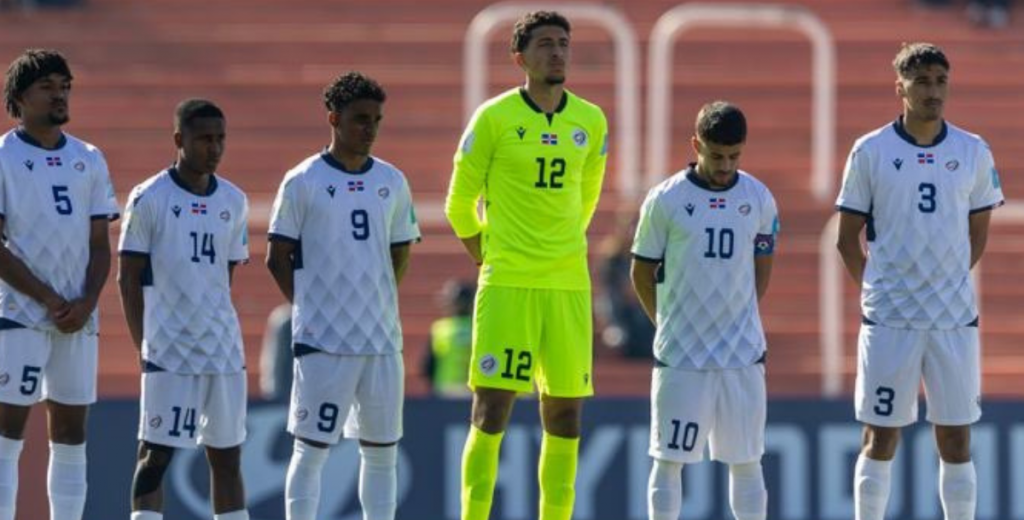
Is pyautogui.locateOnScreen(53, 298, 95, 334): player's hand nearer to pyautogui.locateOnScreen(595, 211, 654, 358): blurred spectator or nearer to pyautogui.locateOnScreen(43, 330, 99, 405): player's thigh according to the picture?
pyautogui.locateOnScreen(43, 330, 99, 405): player's thigh

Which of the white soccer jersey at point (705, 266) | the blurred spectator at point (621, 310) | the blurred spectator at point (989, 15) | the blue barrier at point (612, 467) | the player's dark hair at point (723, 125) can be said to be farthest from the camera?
the blurred spectator at point (989, 15)

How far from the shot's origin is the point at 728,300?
1124 centimetres

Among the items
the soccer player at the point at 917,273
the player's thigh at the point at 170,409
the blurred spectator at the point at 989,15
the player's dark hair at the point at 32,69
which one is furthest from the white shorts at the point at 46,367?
the blurred spectator at the point at 989,15

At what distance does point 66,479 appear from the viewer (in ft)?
36.2

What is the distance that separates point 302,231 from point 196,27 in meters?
11.3

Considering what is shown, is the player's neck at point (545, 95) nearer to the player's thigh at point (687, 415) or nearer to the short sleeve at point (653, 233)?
the short sleeve at point (653, 233)

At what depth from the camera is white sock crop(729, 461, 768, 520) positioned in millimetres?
11305

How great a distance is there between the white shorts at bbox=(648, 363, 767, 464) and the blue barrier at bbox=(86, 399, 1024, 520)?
150 inches

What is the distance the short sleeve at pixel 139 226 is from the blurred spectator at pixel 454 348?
5927 mm

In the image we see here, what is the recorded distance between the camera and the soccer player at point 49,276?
430 inches

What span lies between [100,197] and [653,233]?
97.5 inches

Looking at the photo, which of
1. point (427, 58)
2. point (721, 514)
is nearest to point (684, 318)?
point (721, 514)

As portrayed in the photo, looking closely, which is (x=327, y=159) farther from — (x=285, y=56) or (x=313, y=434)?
(x=285, y=56)

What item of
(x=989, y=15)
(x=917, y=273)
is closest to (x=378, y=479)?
(x=917, y=273)
